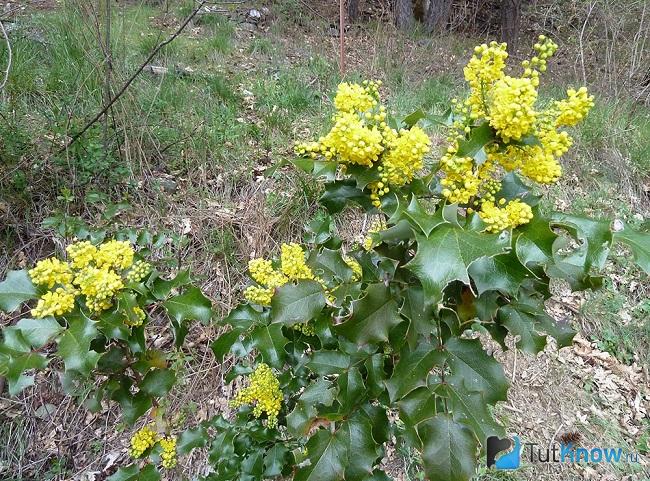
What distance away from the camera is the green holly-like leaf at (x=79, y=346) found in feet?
3.05

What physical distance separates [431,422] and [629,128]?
4.27 m

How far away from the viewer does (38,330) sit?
0.99 m

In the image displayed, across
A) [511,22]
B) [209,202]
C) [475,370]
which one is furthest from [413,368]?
[511,22]

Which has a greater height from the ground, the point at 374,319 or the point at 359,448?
the point at 374,319

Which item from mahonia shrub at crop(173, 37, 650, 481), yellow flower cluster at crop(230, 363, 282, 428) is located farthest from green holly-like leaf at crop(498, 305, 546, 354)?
yellow flower cluster at crop(230, 363, 282, 428)

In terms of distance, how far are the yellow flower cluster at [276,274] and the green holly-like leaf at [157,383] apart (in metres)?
0.31

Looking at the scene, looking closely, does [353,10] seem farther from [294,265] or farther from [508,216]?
[508,216]

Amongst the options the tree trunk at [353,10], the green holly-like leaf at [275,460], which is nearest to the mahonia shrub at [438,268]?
the green holly-like leaf at [275,460]

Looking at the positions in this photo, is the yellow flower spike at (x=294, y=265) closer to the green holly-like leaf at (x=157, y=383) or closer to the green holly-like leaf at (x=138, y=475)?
the green holly-like leaf at (x=157, y=383)

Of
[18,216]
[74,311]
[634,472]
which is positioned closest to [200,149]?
[18,216]

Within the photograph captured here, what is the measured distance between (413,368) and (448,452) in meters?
0.16

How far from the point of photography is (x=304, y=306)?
3.29 feet

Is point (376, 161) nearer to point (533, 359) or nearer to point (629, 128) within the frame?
point (533, 359)

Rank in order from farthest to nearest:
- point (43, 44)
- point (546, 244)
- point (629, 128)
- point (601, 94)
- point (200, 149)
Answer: point (601, 94), point (629, 128), point (43, 44), point (200, 149), point (546, 244)
